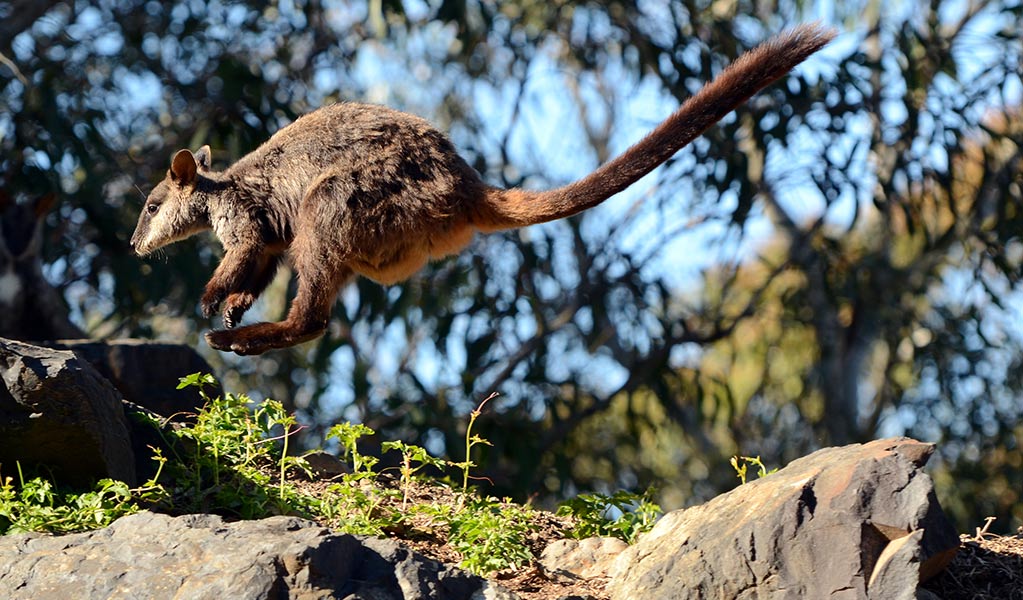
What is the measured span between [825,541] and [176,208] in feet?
10.8

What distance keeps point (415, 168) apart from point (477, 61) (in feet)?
25.5

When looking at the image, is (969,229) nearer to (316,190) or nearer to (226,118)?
(226,118)

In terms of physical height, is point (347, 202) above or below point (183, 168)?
below

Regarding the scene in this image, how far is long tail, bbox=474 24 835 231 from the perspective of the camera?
16.3ft

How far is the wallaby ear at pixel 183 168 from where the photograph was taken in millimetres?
5906

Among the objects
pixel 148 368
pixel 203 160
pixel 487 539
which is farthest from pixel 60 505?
pixel 148 368

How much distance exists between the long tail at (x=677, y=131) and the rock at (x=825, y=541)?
1415 mm

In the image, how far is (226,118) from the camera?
37.9 feet

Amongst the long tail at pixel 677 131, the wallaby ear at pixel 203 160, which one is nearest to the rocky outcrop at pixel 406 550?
the long tail at pixel 677 131

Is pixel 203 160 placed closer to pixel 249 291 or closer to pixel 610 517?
pixel 249 291

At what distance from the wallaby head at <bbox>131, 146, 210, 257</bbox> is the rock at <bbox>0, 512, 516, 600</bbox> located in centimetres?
202

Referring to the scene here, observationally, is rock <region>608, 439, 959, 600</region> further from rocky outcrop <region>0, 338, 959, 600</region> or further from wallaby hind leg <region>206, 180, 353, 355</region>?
wallaby hind leg <region>206, 180, 353, 355</region>

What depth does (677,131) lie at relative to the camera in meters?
5.16

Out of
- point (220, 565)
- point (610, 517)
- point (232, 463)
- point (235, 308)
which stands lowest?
point (610, 517)
